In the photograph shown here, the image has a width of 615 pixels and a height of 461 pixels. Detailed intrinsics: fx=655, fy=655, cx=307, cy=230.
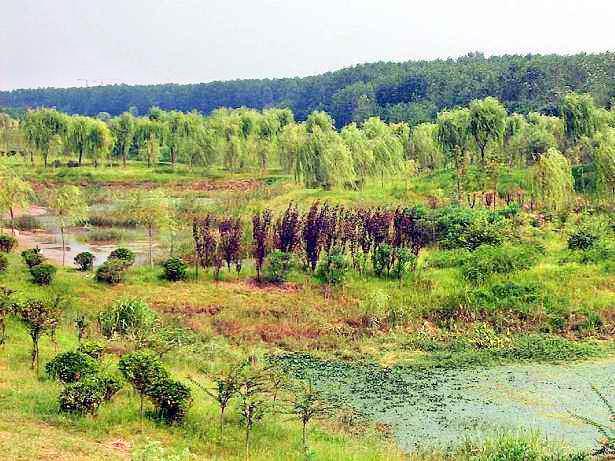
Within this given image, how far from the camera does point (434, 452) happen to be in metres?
13.6

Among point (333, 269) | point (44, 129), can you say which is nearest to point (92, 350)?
point (333, 269)

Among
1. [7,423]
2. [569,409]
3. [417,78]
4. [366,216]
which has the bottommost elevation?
[569,409]

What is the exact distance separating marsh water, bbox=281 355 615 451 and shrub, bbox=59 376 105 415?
6.31m

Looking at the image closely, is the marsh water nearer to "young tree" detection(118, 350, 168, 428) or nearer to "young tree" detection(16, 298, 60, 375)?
"young tree" detection(118, 350, 168, 428)

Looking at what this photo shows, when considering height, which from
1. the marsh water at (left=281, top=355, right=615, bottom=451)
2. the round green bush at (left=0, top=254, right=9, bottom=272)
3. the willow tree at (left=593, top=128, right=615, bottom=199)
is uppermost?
the willow tree at (left=593, top=128, right=615, bottom=199)

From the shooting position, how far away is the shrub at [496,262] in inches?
970

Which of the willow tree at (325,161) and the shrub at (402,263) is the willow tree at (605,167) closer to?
the shrub at (402,263)

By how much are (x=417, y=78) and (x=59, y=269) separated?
303 feet

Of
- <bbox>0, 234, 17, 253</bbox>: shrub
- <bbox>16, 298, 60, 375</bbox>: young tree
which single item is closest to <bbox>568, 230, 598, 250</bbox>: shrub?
<bbox>16, 298, 60, 375</bbox>: young tree

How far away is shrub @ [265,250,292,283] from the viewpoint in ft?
83.4

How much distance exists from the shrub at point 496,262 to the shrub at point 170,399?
1398cm

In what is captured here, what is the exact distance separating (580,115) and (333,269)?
25677 mm

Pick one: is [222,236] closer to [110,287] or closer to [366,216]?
[110,287]

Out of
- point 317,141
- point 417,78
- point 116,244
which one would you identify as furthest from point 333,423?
point 417,78
